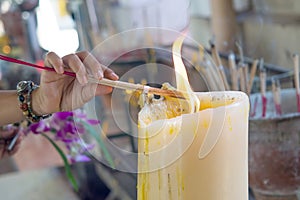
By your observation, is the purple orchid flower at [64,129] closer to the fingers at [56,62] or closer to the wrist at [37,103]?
the wrist at [37,103]

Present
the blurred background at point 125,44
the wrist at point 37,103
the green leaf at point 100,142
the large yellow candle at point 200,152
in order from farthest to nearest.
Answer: the blurred background at point 125,44
the green leaf at point 100,142
the wrist at point 37,103
the large yellow candle at point 200,152

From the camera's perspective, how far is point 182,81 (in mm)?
484

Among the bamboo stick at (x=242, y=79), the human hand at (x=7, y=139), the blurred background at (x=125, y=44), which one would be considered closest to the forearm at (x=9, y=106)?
the blurred background at (x=125, y=44)

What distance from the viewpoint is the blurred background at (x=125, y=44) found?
106cm

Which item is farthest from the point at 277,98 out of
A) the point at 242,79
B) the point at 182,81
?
the point at 182,81

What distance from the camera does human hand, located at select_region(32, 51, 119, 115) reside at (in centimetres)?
52

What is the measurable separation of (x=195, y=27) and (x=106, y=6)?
2179 millimetres

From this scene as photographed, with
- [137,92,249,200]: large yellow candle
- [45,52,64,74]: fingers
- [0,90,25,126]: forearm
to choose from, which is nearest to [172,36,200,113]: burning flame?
[137,92,249,200]: large yellow candle

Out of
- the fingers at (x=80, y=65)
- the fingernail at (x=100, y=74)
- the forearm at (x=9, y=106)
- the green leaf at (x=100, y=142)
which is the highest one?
the fingers at (x=80, y=65)

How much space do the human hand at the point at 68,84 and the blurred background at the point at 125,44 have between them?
7 centimetres

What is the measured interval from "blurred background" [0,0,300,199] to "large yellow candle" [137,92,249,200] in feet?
0.41

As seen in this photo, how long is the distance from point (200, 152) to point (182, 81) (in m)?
0.08

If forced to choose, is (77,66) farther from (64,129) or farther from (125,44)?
(125,44)

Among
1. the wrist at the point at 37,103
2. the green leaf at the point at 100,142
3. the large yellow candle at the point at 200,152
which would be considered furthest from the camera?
the green leaf at the point at 100,142
